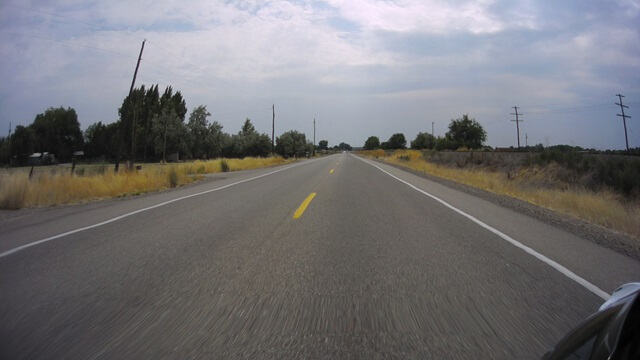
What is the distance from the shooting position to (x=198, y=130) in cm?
7950

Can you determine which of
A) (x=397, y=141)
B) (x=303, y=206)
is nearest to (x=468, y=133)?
(x=397, y=141)

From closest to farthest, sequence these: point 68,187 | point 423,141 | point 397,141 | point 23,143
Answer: point 68,187 → point 23,143 → point 423,141 → point 397,141

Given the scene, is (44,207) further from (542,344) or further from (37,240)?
(542,344)

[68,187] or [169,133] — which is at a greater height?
[169,133]

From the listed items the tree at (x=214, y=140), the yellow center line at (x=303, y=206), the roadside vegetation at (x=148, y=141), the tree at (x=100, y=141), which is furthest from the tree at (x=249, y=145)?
the yellow center line at (x=303, y=206)

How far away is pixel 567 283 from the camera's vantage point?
183 inches

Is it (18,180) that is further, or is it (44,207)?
(18,180)

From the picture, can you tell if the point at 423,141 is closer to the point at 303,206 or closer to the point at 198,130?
the point at 198,130

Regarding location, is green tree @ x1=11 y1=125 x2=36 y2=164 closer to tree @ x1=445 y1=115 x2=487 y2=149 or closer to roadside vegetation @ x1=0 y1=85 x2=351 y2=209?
roadside vegetation @ x1=0 y1=85 x2=351 y2=209

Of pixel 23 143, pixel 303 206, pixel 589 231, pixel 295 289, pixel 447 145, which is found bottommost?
pixel 589 231

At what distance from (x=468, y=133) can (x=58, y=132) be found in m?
85.7

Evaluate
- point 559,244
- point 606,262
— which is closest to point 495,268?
point 606,262

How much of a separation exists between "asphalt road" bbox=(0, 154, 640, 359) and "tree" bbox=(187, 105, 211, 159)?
242ft

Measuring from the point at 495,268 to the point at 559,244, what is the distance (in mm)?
2384
